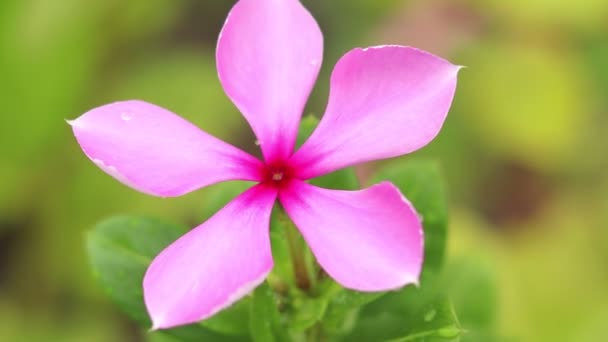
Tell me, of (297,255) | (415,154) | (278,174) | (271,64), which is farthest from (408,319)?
(415,154)

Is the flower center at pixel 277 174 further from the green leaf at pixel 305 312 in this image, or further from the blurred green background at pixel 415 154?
the blurred green background at pixel 415 154

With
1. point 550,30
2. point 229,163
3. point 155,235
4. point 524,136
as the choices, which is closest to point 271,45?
point 229,163

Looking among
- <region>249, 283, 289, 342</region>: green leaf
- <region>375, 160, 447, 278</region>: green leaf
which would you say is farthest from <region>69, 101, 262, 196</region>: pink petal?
<region>375, 160, 447, 278</region>: green leaf

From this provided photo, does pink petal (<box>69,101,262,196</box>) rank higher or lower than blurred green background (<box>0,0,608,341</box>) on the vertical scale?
higher

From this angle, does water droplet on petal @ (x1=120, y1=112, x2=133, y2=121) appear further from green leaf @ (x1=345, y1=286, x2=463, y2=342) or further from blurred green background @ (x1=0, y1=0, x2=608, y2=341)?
blurred green background @ (x1=0, y1=0, x2=608, y2=341)

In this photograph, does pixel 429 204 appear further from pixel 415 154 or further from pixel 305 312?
pixel 415 154
